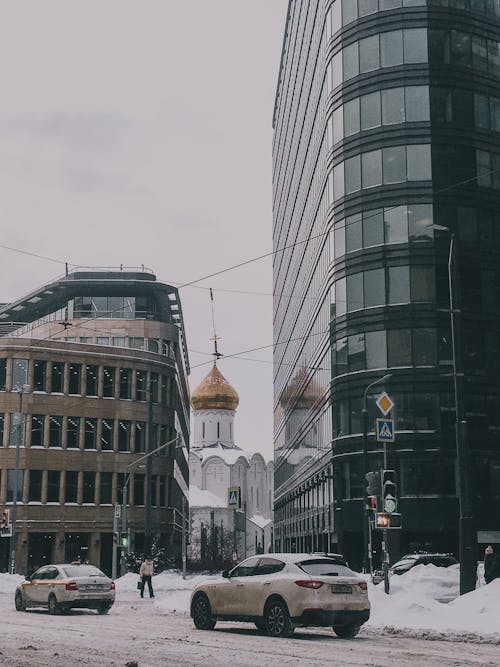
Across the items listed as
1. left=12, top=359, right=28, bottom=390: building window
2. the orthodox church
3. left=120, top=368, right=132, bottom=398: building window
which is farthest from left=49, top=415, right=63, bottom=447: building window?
the orthodox church

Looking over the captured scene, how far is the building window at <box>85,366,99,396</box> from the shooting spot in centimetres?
6981

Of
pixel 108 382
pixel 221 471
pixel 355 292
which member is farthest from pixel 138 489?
pixel 221 471

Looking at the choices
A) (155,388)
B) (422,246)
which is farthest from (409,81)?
(155,388)

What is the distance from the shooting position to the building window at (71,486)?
67438mm

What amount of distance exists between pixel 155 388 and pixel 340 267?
22418 mm

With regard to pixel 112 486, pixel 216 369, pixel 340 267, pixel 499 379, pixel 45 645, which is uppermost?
pixel 216 369

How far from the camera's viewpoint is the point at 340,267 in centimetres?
5684

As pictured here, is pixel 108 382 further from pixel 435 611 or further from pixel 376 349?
pixel 435 611

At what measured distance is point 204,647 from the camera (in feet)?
54.1

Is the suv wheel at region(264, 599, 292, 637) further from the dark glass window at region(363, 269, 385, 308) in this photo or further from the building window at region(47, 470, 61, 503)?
the building window at region(47, 470, 61, 503)

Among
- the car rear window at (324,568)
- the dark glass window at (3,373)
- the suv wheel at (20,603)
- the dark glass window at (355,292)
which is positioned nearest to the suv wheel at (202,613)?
the car rear window at (324,568)

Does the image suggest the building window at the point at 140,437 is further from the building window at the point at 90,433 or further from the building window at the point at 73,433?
the building window at the point at 73,433

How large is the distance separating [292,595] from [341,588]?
0.91 m

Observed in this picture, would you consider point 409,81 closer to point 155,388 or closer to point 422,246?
point 422,246
